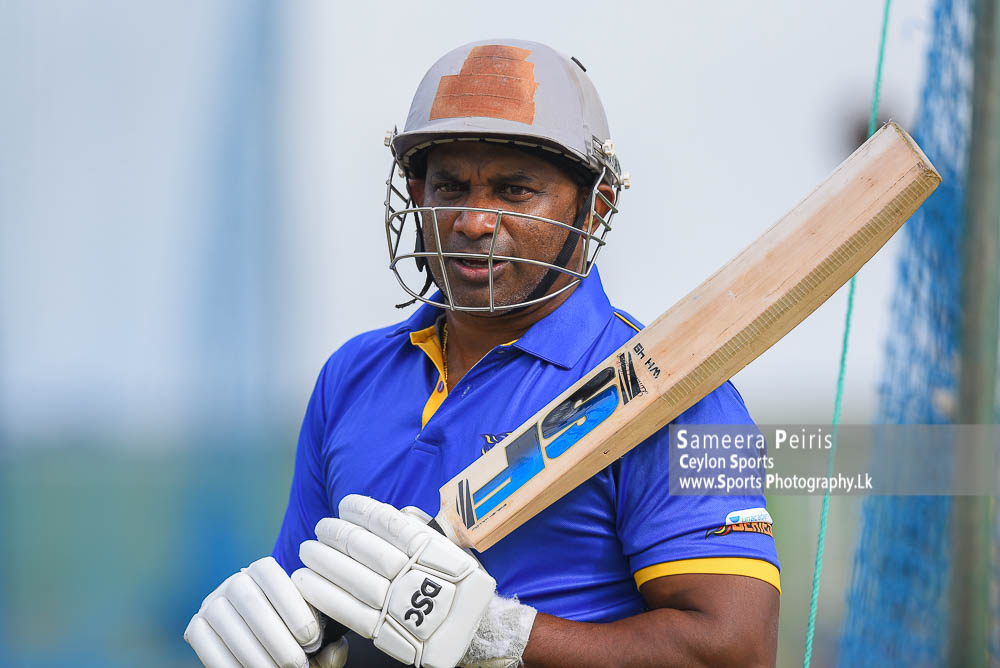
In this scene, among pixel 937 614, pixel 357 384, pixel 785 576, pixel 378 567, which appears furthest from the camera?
pixel 785 576

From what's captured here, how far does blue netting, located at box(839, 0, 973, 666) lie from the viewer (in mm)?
2305

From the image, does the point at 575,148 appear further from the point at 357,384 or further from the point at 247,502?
the point at 247,502

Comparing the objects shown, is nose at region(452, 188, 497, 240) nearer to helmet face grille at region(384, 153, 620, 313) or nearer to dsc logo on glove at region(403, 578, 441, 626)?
helmet face grille at region(384, 153, 620, 313)

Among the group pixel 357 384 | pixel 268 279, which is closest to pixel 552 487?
pixel 357 384

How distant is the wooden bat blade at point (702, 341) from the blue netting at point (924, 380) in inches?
47.8

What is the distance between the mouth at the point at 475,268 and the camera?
1.50m

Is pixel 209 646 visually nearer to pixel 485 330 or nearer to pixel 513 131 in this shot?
pixel 485 330

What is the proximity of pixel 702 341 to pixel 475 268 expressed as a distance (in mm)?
401

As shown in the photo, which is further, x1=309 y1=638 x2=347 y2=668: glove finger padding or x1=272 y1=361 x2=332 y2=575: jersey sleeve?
x1=272 y1=361 x2=332 y2=575: jersey sleeve

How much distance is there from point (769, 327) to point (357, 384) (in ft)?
2.40

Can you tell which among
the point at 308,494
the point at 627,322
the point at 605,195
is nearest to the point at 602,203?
the point at 605,195

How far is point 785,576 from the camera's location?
493 centimetres

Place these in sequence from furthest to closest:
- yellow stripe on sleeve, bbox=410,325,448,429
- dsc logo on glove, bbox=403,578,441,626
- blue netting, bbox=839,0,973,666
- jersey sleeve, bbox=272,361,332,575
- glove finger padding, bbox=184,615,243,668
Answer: blue netting, bbox=839,0,973,666 < jersey sleeve, bbox=272,361,332,575 < yellow stripe on sleeve, bbox=410,325,448,429 < glove finger padding, bbox=184,615,243,668 < dsc logo on glove, bbox=403,578,441,626

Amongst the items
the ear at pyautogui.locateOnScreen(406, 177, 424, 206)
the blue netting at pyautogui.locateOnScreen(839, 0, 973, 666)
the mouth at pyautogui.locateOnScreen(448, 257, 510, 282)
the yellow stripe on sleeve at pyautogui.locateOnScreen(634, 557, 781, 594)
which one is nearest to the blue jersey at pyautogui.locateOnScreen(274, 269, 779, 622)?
the yellow stripe on sleeve at pyautogui.locateOnScreen(634, 557, 781, 594)
